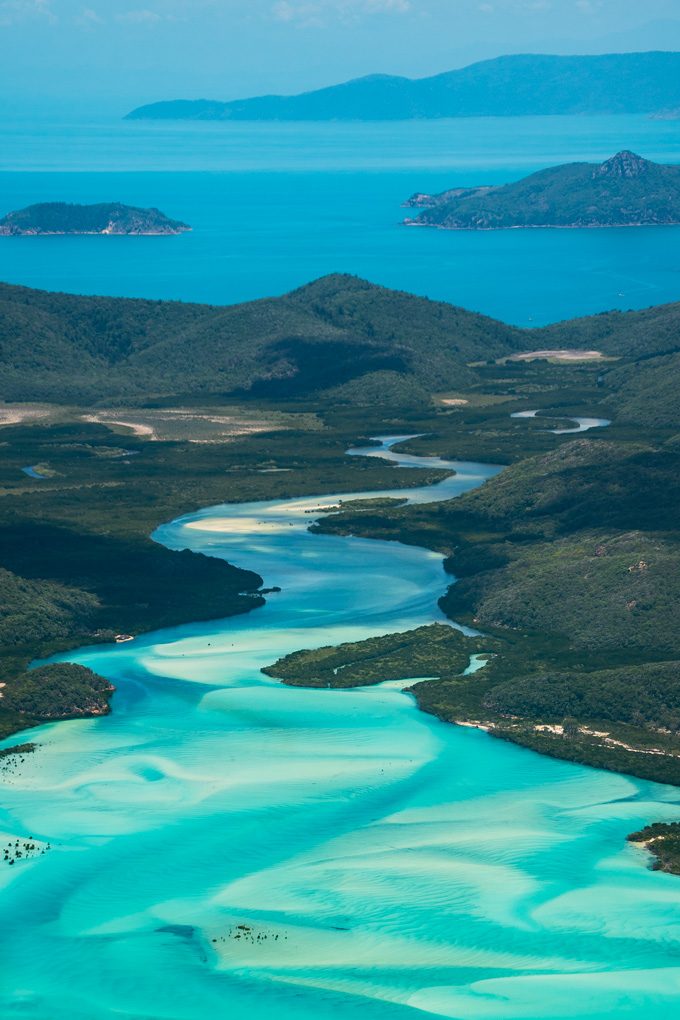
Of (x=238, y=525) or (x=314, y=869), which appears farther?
(x=238, y=525)

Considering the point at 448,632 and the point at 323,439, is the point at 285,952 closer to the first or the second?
the point at 448,632

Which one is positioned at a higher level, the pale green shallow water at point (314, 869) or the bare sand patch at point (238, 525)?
the bare sand patch at point (238, 525)

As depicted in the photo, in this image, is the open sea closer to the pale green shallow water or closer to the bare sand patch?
the pale green shallow water

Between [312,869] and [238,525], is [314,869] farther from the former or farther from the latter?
[238,525]

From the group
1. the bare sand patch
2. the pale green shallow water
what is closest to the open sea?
the pale green shallow water

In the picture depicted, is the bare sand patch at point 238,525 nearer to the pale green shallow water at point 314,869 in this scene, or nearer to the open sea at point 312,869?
the open sea at point 312,869

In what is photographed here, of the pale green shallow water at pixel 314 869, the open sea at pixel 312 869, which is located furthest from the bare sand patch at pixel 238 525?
the pale green shallow water at pixel 314 869

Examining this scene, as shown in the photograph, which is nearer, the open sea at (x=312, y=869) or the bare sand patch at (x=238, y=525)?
the open sea at (x=312, y=869)

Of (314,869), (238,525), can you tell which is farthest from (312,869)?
(238,525)
